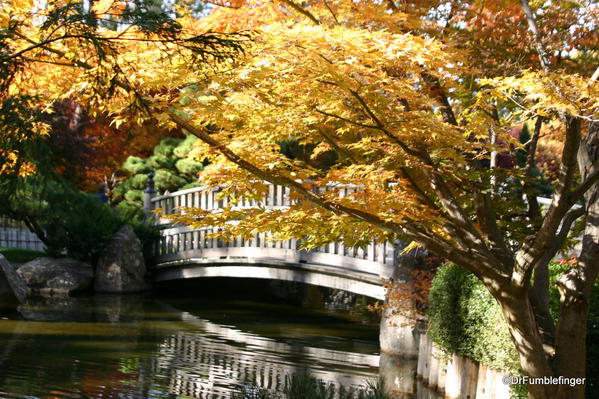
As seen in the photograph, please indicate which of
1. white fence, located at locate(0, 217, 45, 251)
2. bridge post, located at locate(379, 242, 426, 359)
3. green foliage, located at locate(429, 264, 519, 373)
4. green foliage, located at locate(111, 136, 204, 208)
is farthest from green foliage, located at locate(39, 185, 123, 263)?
green foliage, located at locate(429, 264, 519, 373)

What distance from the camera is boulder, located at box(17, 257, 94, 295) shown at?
44.0ft

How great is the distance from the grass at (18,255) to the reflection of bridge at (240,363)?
6.24 meters

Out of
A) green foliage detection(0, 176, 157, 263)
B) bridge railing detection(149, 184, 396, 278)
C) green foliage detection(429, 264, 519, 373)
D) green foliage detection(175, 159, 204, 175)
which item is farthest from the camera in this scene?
green foliage detection(175, 159, 204, 175)

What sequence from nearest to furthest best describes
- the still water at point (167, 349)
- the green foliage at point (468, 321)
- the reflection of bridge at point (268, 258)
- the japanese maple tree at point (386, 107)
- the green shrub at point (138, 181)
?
the japanese maple tree at point (386, 107) → the green foliage at point (468, 321) → the still water at point (167, 349) → the reflection of bridge at point (268, 258) → the green shrub at point (138, 181)

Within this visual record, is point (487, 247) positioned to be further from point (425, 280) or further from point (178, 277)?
point (178, 277)

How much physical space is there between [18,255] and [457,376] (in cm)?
1141

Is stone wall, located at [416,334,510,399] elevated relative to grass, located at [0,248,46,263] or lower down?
lower down

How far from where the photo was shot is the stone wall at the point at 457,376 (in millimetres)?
6133

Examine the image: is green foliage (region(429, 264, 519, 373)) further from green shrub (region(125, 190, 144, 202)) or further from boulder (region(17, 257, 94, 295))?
green shrub (region(125, 190, 144, 202))

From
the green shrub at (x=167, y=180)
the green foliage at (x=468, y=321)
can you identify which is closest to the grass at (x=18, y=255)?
the green shrub at (x=167, y=180)

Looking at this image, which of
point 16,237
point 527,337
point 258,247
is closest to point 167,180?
point 16,237

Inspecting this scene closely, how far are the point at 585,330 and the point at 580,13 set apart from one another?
243cm

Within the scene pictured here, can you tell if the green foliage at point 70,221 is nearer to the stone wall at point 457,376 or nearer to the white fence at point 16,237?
the white fence at point 16,237

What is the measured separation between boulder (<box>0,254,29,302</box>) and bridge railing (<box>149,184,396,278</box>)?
2.76 meters
